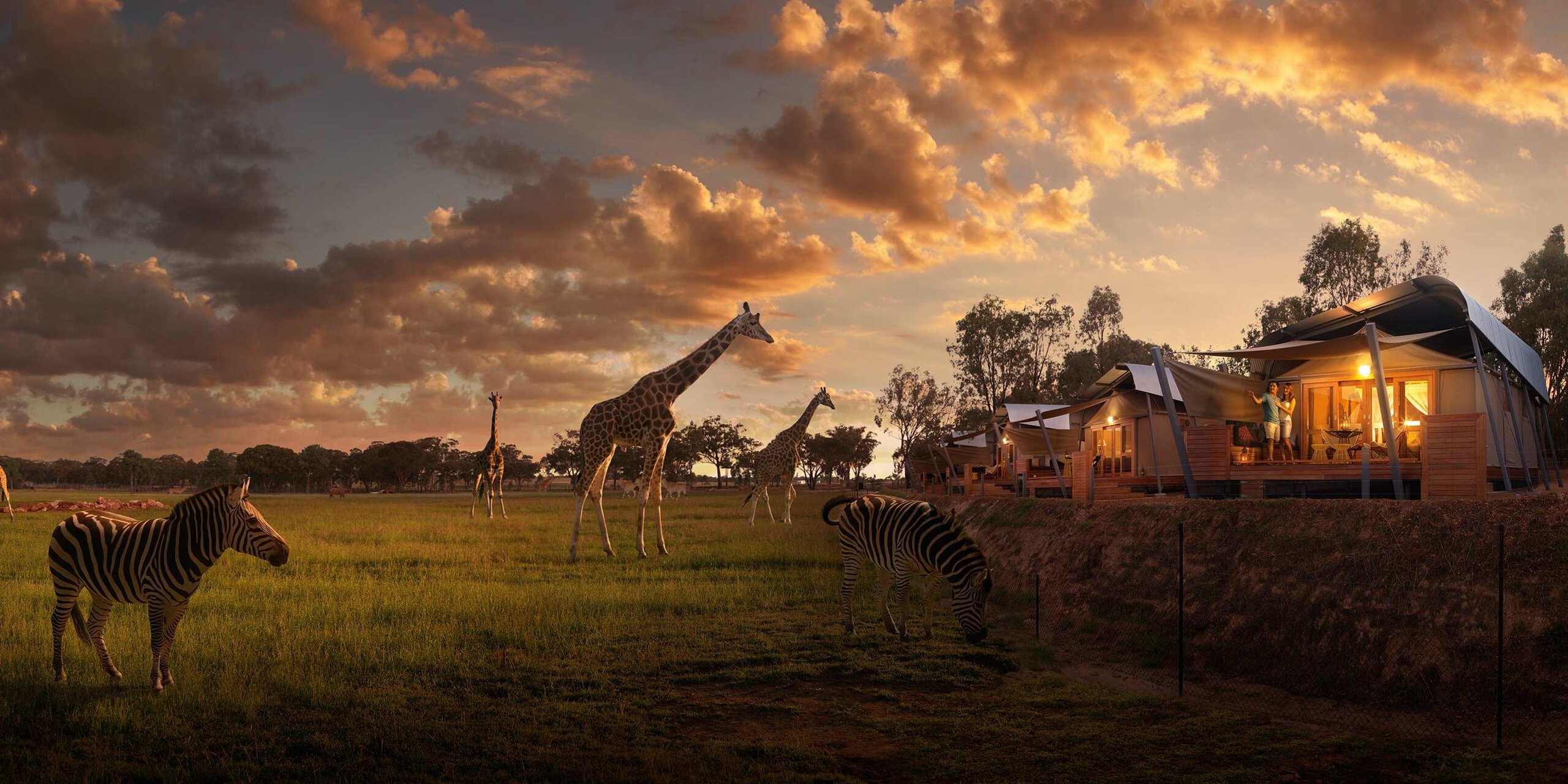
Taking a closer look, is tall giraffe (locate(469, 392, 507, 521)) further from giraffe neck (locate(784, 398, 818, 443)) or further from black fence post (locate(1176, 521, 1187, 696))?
black fence post (locate(1176, 521, 1187, 696))

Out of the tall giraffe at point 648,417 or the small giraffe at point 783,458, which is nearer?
the tall giraffe at point 648,417

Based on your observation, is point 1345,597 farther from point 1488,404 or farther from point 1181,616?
point 1488,404

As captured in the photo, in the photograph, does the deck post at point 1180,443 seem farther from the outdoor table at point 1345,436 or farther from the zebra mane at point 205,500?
the zebra mane at point 205,500

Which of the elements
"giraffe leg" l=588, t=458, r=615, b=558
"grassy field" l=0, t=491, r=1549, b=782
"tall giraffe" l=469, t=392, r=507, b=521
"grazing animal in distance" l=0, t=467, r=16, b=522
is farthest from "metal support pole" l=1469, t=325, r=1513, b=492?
"grazing animal in distance" l=0, t=467, r=16, b=522

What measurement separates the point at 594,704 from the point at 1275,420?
700 inches

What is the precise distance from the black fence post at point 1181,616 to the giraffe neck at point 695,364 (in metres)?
11.0

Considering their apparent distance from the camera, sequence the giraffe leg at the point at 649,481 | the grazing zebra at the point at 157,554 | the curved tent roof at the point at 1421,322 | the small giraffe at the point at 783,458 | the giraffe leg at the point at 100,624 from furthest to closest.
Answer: the small giraffe at the point at 783,458
the giraffe leg at the point at 649,481
the curved tent roof at the point at 1421,322
the giraffe leg at the point at 100,624
the grazing zebra at the point at 157,554

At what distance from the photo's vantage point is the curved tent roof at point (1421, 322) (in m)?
20.0

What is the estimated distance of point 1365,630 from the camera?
11.1m

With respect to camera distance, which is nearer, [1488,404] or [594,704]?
[594,704]

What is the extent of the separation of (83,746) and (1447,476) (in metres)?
18.9

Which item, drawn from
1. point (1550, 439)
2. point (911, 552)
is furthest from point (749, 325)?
point (1550, 439)

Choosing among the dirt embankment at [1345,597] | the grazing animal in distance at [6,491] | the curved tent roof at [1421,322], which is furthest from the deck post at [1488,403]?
the grazing animal in distance at [6,491]

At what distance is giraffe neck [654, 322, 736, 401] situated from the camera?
70.9 feet
